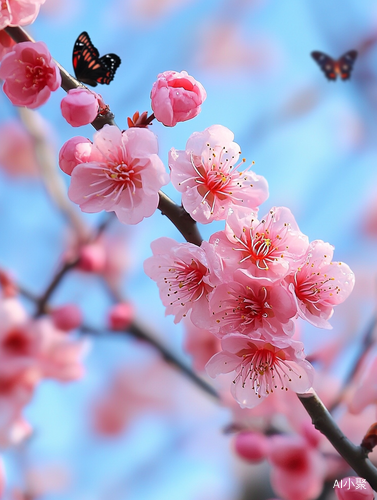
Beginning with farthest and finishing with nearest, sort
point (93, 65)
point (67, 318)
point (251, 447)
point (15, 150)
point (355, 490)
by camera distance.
A: point (15, 150) < point (67, 318) < point (251, 447) < point (93, 65) < point (355, 490)

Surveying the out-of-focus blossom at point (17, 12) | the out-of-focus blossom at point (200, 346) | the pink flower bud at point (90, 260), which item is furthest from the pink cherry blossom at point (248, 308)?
the pink flower bud at point (90, 260)

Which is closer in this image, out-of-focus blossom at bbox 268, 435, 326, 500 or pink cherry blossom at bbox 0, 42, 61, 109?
pink cherry blossom at bbox 0, 42, 61, 109

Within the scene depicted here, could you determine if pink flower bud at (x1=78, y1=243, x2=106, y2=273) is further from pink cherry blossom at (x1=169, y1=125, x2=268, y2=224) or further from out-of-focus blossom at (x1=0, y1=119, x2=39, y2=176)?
out-of-focus blossom at (x1=0, y1=119, x2=39, y2=176)

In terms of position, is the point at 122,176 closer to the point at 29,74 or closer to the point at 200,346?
the point at 29,74

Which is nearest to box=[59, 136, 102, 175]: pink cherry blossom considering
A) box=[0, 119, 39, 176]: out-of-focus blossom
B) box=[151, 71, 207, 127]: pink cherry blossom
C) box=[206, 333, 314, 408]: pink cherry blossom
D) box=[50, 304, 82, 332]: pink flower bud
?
box=[151, 71, 207, 127]: pink cherry blossom

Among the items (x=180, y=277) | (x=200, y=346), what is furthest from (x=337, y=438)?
(x=200, y=346)
